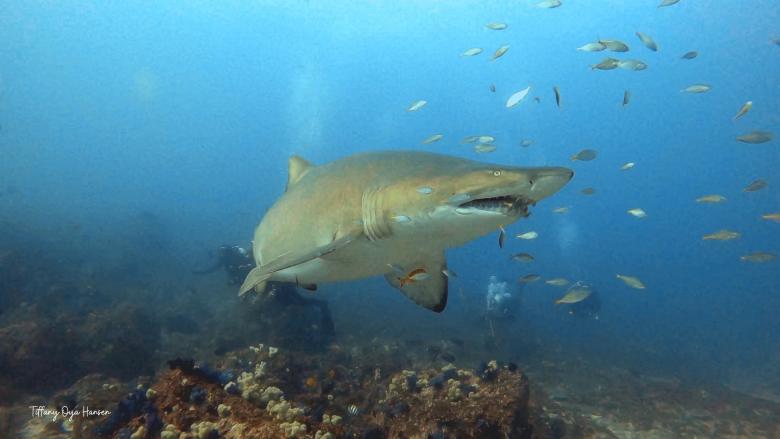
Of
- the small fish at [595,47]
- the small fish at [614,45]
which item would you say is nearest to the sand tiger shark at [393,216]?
the small fish at [614,45]

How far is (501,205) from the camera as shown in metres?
2.93

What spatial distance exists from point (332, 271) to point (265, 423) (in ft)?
5.60

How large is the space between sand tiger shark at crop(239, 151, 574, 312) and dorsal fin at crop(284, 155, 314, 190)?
81 cm

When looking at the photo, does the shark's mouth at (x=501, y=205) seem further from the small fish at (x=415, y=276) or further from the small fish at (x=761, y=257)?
the small fish at (x=761, y=257)

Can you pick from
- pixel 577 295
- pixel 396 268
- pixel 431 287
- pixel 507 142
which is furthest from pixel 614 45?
pixel 507 142

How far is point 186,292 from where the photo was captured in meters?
20.5

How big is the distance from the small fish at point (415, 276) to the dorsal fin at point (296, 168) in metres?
2.30

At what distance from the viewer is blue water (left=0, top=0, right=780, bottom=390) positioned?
32719 mm

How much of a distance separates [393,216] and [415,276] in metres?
1.43

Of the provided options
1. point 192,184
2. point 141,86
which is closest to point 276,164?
point 192,184

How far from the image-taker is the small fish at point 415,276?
461cm

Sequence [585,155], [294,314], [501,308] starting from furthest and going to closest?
[501,308]
[294,314]
[585,155]

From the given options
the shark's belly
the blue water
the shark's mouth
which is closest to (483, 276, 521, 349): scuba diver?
the blue water

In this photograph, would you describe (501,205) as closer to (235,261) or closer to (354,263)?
(354,263)
